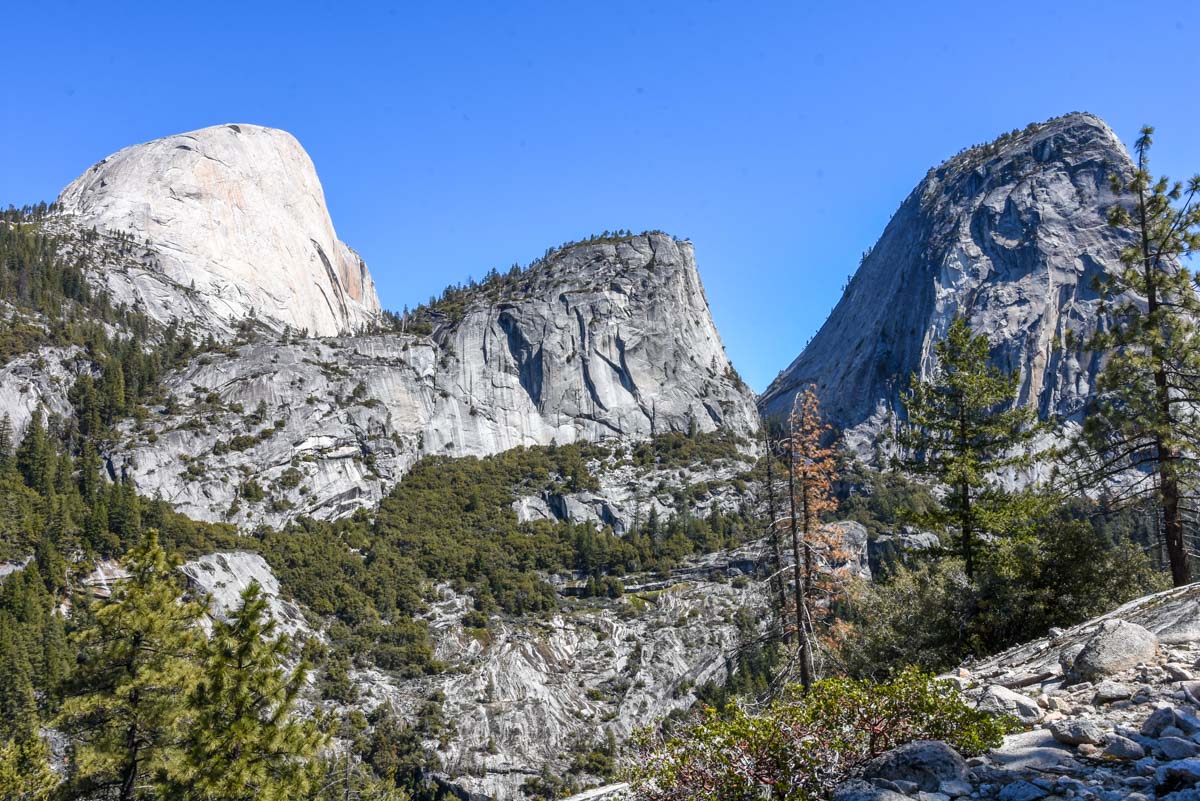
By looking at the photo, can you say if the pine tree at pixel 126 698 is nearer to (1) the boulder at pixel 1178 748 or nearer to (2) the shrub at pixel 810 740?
(2) the shrub at pixel 810 740

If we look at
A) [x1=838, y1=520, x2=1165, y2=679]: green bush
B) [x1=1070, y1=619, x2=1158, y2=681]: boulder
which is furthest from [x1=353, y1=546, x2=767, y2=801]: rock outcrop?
[x1=1070, y1=619, x2=1158, y2=681]: boulder

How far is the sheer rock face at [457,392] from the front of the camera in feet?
310

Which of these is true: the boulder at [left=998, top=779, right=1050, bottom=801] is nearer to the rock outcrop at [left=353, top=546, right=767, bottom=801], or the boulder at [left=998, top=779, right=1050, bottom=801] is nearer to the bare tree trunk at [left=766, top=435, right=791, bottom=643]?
the bare tree trunk at [left=766, top=435, right=791, bottom=643]

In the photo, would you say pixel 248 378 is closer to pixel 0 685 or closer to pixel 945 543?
pixel 0 685

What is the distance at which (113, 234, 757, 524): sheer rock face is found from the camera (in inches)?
3716

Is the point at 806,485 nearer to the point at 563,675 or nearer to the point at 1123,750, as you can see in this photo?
the point at 1123,750

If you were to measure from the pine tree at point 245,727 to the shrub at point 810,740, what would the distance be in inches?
482

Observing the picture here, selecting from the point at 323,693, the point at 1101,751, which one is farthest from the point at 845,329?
the point at 1101,751

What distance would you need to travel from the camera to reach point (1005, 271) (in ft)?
472

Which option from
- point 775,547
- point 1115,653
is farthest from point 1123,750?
point 775,547

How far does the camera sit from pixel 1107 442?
17.0m

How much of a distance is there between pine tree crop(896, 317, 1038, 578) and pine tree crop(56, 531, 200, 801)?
62.4ft

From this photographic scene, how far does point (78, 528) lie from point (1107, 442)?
83306 mm

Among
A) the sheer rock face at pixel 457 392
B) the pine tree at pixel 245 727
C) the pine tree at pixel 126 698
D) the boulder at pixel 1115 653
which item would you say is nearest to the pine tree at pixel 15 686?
the pine tree at pixel 126 698
